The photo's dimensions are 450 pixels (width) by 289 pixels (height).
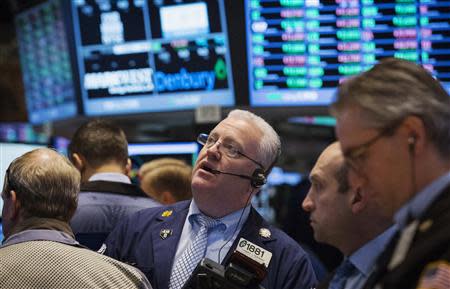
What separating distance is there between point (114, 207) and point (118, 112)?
5.45 feet

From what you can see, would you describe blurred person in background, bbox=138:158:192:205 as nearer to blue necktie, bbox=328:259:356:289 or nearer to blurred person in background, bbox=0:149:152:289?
blurred person in background, bbox=0:149:152:289

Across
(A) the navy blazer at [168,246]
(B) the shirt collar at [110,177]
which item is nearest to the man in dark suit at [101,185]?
(B) the shirt collar at [110,177]

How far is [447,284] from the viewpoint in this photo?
1.40 meters

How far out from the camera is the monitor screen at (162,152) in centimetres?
503

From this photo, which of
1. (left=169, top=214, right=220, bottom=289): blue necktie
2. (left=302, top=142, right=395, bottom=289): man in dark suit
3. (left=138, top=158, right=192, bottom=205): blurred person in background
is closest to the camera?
(left=302, top=142, right=395, bottom=289): man in dark suit

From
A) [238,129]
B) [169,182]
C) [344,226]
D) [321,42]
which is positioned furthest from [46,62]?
→ [344,226]

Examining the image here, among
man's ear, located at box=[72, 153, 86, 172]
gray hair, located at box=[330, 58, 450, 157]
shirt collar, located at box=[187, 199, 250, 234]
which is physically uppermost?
gray hair, located at box=[330, 58, 450, 157]

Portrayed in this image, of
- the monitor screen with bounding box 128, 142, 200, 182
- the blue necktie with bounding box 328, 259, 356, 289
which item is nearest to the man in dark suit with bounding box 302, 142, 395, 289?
the blue necktie with bounding box 328, 259, 356, 289

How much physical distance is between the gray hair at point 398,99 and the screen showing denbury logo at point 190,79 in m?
3.14

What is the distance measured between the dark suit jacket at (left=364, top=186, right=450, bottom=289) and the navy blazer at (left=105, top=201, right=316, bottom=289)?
53.3 inches

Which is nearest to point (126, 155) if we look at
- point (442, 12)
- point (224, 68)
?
point (224, 68)

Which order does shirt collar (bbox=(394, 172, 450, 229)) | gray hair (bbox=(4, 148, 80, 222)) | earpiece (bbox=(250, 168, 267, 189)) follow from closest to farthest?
1. shirt collar (bbox=(394, 172, 450, 229))
2. gray hair (bbox=(4, 148, 80, 222))
3. earpiece (bbox=(250, 168, 267, 189))

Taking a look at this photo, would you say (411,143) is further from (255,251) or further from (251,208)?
(251,208)

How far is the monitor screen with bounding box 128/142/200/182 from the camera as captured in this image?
5027mm
